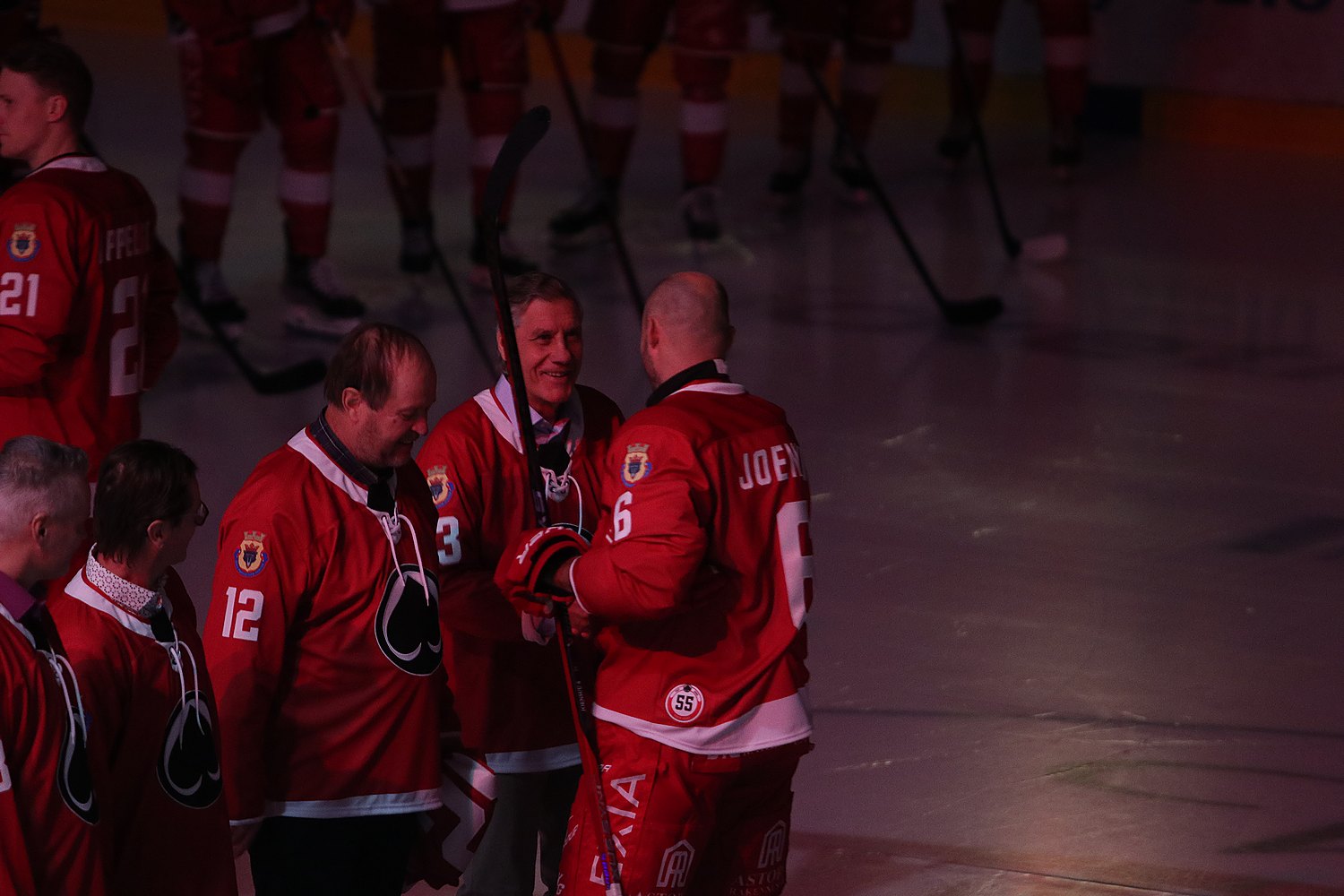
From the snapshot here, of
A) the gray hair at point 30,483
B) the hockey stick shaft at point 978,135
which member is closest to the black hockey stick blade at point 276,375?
the hockey stick shaft at point 978,135

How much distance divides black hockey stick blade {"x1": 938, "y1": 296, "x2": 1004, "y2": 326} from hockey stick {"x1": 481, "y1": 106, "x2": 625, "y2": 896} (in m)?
4.00

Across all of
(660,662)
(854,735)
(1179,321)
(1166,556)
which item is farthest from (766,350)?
(660,662)

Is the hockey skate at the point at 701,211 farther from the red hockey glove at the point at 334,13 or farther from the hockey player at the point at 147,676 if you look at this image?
the hockey player at the point at 147,676

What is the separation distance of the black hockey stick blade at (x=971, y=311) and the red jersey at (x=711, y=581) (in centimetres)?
410

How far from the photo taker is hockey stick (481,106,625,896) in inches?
94.6

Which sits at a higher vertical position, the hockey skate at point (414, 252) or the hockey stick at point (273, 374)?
the hockey skate at point (414, 252)

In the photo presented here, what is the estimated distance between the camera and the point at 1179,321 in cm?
656

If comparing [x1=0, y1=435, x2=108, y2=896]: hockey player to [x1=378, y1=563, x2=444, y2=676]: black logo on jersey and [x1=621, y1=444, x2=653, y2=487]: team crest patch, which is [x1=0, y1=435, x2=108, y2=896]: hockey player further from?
[x1=621, y1=444, x2=653, y2=487]: team crest patch

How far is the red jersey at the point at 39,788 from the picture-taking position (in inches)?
71.3

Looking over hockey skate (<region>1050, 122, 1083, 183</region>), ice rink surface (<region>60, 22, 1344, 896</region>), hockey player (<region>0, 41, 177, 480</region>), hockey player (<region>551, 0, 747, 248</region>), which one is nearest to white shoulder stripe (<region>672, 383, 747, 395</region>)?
ice rink surface (<region>60, 22, 1344, 896</region>)

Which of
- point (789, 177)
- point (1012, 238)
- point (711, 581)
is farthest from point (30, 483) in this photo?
point (789, 177)

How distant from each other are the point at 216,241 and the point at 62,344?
9.16 ft

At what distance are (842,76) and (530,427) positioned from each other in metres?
5.83

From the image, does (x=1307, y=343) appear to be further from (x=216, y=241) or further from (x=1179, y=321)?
(x=216, y=241)
